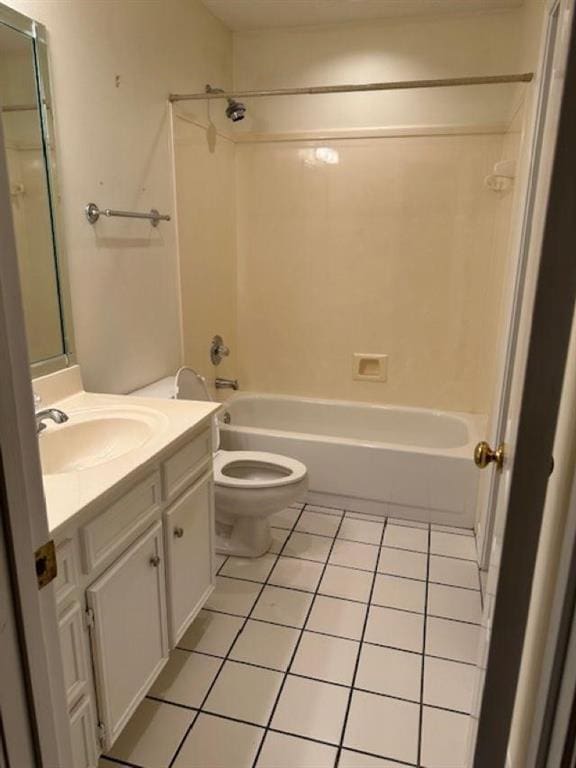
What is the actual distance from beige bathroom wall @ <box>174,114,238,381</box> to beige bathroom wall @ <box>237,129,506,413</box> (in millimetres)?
133

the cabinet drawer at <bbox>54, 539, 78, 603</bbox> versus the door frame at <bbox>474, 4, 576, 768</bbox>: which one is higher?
the door frame at <bbox>474, 4, 576, 768</bbox>

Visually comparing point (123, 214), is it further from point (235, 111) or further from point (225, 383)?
point (225, 383)

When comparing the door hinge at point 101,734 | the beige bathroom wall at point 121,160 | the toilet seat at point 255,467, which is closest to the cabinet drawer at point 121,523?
the door hinge at point 101,734

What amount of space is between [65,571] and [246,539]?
1.39 metres

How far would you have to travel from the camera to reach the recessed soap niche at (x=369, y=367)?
3400 millimetres

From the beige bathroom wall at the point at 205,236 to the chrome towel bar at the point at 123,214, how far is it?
0.82 feet

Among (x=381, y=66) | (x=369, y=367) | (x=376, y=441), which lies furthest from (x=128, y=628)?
(x=381, y=66)

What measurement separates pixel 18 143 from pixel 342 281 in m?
2.05

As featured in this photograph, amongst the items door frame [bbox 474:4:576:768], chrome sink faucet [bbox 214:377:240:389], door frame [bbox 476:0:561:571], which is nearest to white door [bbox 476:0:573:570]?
door frame [bbox 476:0:561:571]

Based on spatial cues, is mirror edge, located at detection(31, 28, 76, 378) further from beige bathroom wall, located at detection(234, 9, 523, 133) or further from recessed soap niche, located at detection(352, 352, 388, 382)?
recessed soap niche, located at detection(352, 352, 388, 382)

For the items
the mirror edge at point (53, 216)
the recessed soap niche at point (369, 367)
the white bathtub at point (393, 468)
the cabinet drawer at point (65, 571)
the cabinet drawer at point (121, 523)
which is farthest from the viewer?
the recessed soap niche at point (369, 367)

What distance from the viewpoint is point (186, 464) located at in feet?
5.46

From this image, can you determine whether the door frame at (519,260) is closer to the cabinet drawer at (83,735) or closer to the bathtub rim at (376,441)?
the bathtub rim at (376,441)

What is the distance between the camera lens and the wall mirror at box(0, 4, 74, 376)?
5.36 feet
